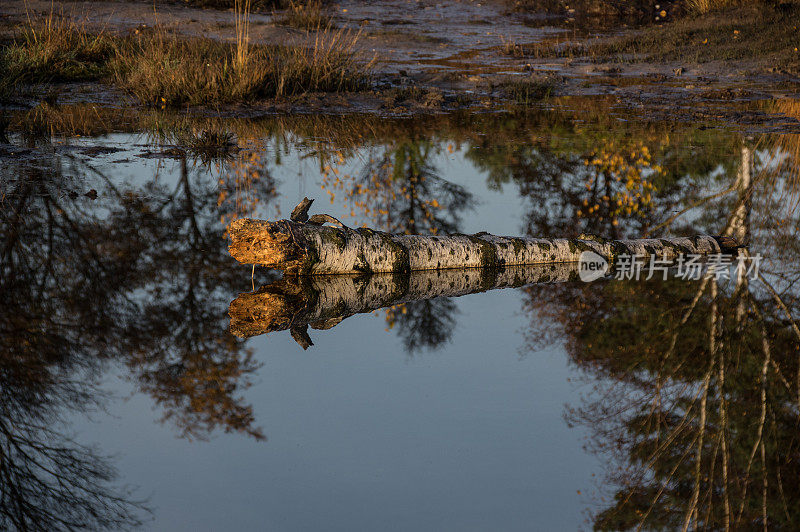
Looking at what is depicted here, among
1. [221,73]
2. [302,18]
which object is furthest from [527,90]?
[302,18]

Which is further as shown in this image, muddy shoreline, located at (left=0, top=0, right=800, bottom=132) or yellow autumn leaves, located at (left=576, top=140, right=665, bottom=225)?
muddy shoreline, located at (left=0, top=0, right=800, bottom=132)

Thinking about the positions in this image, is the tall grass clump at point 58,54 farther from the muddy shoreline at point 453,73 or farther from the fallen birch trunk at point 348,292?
the fallen birch trunk at point 348,292

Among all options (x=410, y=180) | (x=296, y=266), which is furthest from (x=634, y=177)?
(x=296, y=266)

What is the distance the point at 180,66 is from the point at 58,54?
4.13m

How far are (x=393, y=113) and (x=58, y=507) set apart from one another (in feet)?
42.6

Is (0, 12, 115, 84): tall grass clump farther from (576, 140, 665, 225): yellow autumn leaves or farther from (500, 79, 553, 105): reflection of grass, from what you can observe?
(576, 140, 665, 225): yellow autumn leaves

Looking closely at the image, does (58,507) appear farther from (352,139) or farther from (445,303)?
(352,139)

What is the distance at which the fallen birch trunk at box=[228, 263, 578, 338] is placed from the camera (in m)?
7.34

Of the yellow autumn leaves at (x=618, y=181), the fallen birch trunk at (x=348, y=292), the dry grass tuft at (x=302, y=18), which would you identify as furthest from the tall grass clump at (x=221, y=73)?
the fallen birch trunk at (x=348, y=292)

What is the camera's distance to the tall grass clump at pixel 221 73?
54.4 feet

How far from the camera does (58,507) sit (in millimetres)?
4941

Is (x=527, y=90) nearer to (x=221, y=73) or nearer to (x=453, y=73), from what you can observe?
(x=453, y=73)

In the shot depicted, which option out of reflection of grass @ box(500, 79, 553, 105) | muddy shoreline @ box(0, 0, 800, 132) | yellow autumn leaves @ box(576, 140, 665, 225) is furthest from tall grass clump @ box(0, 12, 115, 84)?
yellow autumn leaves @ box(576, 140, 665, 225)

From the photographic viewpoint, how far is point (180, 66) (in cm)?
1650
